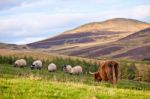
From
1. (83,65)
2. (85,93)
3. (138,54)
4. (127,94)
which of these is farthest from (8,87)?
(138,54)

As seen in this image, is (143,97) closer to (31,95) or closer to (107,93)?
(107,93)

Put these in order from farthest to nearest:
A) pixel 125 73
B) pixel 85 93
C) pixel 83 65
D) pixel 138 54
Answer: pixel 138 54 < pixel 83 65 < pixel 125 73 < pixel 85 93

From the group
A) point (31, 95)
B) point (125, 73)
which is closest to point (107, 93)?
point (31, 95)

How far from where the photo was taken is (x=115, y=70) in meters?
33.7

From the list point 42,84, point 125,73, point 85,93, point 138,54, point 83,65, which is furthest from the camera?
point 138,54

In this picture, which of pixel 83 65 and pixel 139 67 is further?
pixel 83 65

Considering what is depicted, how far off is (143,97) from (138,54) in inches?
6817

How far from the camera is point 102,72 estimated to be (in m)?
35.3

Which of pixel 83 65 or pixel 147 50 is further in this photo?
pixel 147 50

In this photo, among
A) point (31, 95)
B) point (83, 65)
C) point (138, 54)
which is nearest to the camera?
point (31, 95)

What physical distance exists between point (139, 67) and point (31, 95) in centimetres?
5227

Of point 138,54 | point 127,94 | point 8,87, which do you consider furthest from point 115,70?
point 138,54

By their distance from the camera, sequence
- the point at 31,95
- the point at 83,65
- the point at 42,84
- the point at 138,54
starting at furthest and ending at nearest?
the point at 138,54 < the point at 83,65 < the point at 42,84 < the point at 31,95

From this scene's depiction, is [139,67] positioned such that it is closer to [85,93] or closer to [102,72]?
[102,72]
